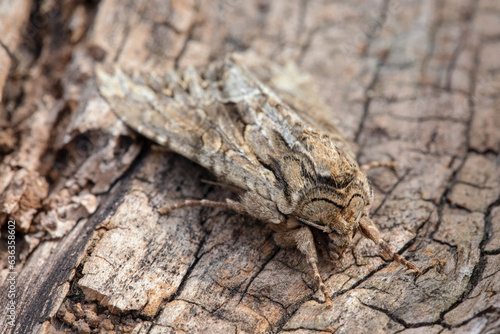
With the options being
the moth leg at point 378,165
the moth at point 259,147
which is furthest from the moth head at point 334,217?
the moth leg at point 378,165

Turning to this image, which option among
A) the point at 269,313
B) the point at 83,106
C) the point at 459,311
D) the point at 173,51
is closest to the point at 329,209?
the point at 269,313

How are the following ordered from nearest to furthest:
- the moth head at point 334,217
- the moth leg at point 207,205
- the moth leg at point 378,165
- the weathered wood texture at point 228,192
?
the weathered wood texture at point 228,192 → the moth head at point 334,217 → the moth leg at point 207,205 → the moth leg at point 378,165

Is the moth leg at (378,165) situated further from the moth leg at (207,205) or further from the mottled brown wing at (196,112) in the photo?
the moth leg at (207,205)

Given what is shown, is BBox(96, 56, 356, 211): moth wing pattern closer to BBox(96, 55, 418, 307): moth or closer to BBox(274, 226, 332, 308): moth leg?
BBox(96, 55, 418, 307): moth

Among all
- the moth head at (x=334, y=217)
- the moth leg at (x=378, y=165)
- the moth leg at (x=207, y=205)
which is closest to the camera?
the moth head at (x=334, y=217)

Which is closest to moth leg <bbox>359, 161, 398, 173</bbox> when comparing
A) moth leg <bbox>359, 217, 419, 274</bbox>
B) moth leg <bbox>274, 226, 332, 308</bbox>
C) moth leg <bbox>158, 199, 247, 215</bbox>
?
moth leg <bbox>359, 217, 419, 274</bbox>

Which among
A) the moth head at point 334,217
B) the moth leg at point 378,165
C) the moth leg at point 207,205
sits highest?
the moth leg at point 378,165

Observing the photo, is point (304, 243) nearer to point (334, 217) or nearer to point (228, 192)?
point (334, 217)

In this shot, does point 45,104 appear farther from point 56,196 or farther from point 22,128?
point 56,196
